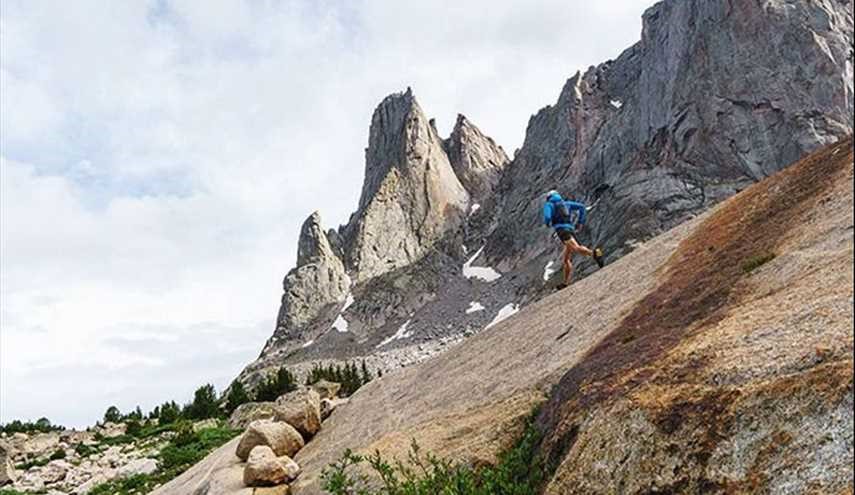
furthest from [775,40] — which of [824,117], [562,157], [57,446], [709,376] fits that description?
[709,376]

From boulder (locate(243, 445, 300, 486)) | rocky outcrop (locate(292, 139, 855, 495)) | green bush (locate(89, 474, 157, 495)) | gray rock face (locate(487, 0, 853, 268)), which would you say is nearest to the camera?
rocky outcrop (locate(292, 139, 855, 495))

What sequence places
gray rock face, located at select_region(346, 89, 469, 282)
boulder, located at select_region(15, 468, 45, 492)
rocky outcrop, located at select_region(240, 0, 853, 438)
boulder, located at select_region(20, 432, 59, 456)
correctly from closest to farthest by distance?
1. boulder, located at select_region(15, 468, 45, 492)
2. boulder, located at select_region(20, 432, 59, 456)
3. rocky outcrop, located at select_region(240, 0, 853, 438)
4. gray rock face, located at select_region(346, 89, 469, 282)

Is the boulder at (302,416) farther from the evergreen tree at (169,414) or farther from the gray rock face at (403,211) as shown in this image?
the gray rock face at (403,211)

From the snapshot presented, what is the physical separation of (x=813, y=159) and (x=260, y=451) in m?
12.7

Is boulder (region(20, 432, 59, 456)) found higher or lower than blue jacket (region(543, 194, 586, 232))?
higher

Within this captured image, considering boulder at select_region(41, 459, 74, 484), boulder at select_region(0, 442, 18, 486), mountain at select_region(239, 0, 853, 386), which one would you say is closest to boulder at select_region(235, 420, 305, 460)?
boulder at select_region(41, 459, 74, 484)

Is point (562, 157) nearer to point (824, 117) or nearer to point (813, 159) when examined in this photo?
point (824, 117)

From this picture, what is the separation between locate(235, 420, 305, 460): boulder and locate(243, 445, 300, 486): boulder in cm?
118

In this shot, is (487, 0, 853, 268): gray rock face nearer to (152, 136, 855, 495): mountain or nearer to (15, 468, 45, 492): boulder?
(15, 468, 45, 492): boulder

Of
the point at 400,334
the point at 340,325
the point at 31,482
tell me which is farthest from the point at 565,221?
the point at 340,325

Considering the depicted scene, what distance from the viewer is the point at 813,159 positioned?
517 inches

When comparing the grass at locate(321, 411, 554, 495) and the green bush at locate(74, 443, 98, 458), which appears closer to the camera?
the grass at locate(321, 411, 554, 495)

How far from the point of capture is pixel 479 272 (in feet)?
568

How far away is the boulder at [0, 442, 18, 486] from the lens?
33812mm
